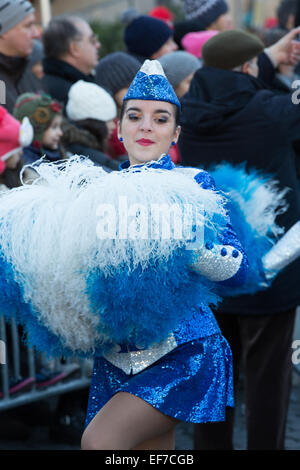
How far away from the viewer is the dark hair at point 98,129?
4.18m

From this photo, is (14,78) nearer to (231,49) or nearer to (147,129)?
(231,49)

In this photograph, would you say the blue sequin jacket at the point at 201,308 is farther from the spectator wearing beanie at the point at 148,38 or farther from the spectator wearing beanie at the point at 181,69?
the spectator wearing beanie at the point at 148,38

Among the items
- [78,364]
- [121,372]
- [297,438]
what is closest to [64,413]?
[78,364]

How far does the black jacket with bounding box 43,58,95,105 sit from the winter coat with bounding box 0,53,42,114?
4.6 inches

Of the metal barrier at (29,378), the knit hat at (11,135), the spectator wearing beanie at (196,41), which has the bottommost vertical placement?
the metal barrier at (29,378)

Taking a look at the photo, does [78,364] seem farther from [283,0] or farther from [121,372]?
[283,0]

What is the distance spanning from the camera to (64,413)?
417 cm

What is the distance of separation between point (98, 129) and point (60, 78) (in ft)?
2.63

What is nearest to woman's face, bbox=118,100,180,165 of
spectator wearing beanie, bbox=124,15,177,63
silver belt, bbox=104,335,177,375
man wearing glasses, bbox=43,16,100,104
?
silver belt, bbox=104,335,177,375

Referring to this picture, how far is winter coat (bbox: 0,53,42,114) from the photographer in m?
4.47

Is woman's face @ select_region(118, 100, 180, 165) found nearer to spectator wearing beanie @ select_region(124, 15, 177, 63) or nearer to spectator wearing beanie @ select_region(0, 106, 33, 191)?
spectator wearing beanie @ select_region(0, 106, 33, 191)

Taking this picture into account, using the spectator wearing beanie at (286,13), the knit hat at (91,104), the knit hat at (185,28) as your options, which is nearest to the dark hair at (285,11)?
the spectator wearing beanie at (286,13)

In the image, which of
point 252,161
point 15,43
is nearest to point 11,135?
point 15,43

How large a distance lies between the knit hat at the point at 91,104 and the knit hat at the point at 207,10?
209 centimetres
